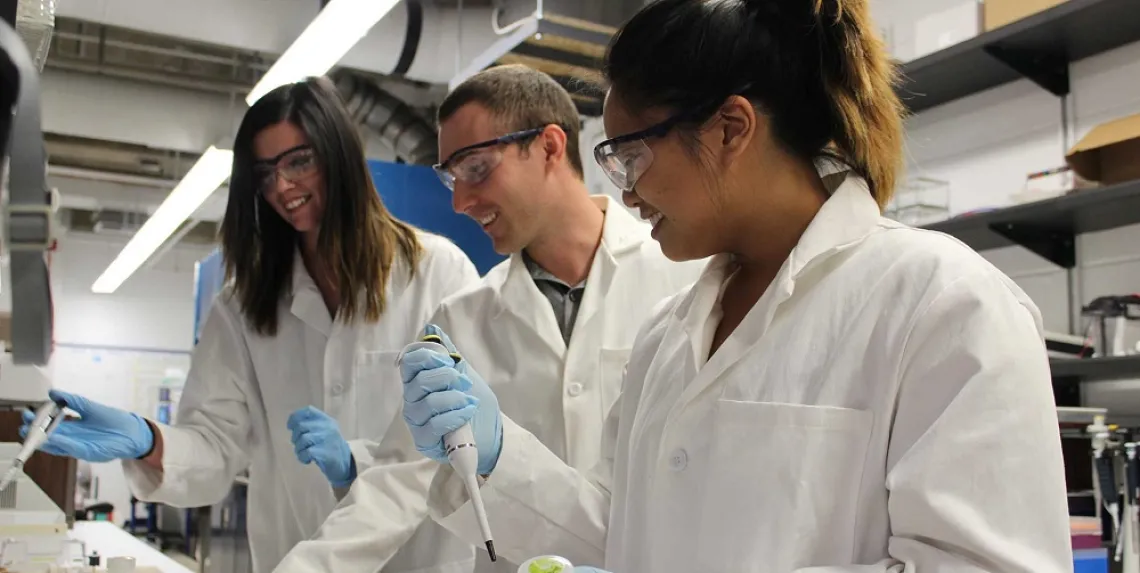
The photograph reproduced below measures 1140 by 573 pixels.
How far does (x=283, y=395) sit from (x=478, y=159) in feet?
2.49

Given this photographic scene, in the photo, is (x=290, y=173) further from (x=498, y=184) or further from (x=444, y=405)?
(x=444, y=405)

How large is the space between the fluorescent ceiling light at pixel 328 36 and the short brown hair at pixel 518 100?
1312 millimetres

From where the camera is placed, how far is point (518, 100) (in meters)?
1.87

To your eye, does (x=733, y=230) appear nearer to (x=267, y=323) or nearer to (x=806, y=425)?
(x=806, y=425)

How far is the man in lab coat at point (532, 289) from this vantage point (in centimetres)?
171

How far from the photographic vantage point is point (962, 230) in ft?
10.5

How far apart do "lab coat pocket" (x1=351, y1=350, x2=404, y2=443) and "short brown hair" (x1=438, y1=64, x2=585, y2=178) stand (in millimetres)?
550

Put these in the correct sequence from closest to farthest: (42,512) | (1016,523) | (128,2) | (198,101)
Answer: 1. (1016,523)
2. (42,512)
3. (128,2)
4. (198,101)

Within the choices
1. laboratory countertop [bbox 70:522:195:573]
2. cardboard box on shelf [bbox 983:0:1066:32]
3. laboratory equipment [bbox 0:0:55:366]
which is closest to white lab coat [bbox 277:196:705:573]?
laboratory countertop [bbox 70:522:195:573]

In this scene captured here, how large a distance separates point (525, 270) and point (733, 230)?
771mm

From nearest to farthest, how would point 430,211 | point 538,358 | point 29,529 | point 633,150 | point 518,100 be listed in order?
point 633,150
point 538,358
point 518,100
point 29,529
point 430,211

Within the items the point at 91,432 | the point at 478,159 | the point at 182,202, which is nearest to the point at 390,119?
the point at 182,202

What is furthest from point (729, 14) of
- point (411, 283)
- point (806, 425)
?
point (411, 283)

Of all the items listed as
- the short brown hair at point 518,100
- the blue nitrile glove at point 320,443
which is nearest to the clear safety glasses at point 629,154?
the short brown hair at point 518,100
